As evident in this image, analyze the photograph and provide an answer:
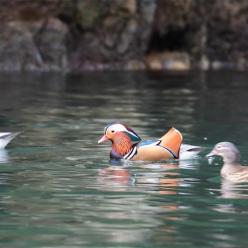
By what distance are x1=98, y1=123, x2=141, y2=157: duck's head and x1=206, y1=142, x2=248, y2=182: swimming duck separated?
169cm

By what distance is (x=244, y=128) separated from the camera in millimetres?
19047

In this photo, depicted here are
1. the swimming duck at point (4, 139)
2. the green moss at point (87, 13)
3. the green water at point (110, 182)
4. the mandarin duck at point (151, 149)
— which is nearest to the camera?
the green water at point (110, 182)

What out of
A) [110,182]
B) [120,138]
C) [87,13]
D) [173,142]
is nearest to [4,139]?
[120,138]

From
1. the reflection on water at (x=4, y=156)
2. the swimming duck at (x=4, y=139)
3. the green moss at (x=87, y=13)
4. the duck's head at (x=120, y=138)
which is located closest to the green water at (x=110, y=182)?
the reflection on water at (x=4, y=156)

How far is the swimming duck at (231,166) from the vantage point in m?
12.6

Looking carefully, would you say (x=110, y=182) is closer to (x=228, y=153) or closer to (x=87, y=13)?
(x=228, y=153)

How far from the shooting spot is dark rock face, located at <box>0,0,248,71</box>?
36938 mm

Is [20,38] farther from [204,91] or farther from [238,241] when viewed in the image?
[238,241]

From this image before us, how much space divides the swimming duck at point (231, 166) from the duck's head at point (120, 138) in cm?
169

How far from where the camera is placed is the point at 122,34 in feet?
129

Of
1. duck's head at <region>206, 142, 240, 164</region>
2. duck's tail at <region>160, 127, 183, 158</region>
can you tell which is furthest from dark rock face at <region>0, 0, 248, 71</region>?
duck's head at <region>206, 142, 240, 164</region>

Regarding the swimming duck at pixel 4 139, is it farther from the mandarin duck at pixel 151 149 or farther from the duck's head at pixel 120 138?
the mandarin duck at pixel 151 149

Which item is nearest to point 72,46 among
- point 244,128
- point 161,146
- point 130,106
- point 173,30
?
point 173,30

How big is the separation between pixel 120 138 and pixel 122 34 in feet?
80.6
